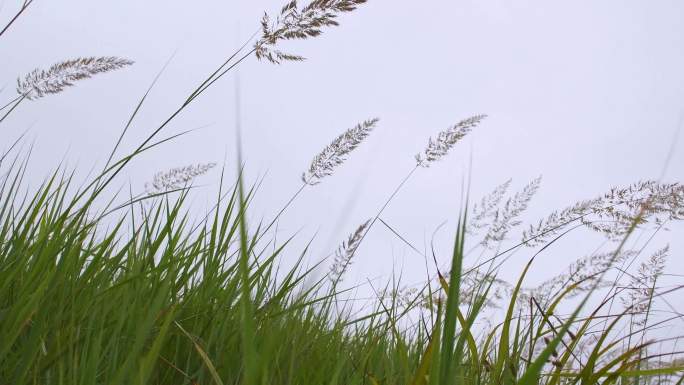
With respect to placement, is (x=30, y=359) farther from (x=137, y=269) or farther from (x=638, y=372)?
(x=638, y=372)

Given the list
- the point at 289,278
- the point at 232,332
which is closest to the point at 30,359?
the point at 232,332

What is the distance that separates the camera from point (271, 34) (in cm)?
188

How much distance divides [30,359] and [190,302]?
635 millimetres

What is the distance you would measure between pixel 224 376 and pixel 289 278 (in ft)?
1.75

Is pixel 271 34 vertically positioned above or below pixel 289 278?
above

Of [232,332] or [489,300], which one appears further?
[489,300]

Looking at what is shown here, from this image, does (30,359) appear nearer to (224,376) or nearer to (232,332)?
(224,376)

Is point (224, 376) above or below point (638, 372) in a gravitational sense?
below

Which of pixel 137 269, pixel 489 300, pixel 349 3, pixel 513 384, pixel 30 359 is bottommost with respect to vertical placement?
pixel 30 359

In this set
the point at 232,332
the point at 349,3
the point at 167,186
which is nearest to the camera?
the point at 232,332

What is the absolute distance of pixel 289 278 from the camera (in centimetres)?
198

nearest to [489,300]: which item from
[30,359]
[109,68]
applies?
[109,68]

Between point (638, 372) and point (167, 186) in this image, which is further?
point (167, 186)

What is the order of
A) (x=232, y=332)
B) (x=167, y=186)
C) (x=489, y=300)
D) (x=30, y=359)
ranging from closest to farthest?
(x=30, y=359), (x=232, y=332), (x=489, y=300), (x=167, y=186)
